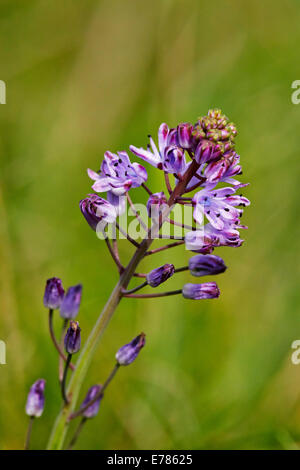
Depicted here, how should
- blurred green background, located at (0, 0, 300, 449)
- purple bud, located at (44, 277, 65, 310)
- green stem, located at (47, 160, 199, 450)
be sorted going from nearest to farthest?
green stem, located at (47, 160, 199, 450) < purple bud, located at (44, 277, 65, 310) < blurred green background, located at (0, 0, 300, 449)

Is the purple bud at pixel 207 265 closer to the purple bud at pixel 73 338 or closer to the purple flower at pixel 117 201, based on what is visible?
the purple flower at pixel 117 201

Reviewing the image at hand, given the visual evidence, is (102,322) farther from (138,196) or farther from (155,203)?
(138,196)

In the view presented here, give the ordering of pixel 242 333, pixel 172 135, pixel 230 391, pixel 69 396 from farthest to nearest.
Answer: pixel 242 333, pixel 230 391, pixel 69 396, pixel 172 135

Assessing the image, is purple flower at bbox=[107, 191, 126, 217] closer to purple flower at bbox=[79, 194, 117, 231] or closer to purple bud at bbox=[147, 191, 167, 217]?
purple flower at bbox=[79, 194, 117, 231]

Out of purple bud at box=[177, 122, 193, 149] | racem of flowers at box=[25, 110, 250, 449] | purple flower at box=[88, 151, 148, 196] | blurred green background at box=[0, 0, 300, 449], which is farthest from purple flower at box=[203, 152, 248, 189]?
blurred green background at box=[0, 0, 300, 449]

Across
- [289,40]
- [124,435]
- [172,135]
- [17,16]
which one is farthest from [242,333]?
[17,16]

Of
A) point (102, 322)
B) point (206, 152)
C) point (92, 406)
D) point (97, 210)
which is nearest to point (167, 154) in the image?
point (206, 152)
